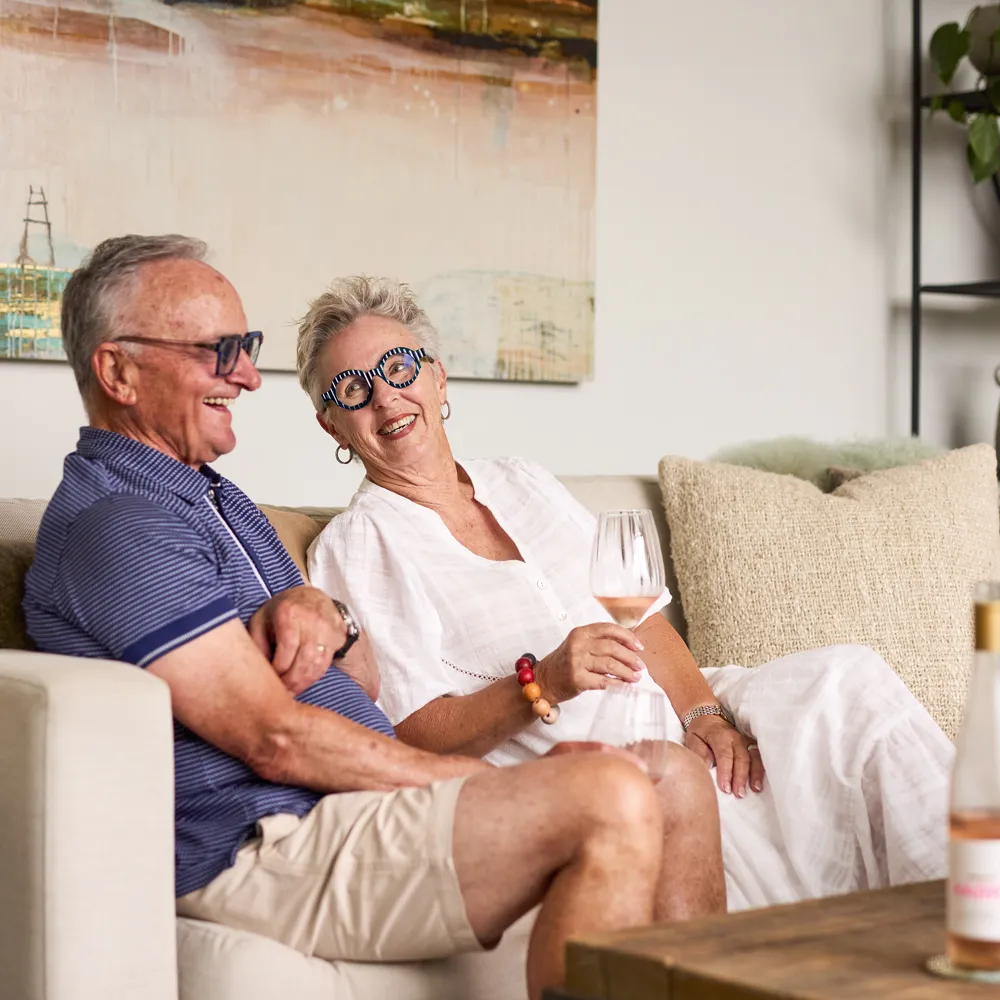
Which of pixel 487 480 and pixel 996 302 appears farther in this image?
pixel 996 302

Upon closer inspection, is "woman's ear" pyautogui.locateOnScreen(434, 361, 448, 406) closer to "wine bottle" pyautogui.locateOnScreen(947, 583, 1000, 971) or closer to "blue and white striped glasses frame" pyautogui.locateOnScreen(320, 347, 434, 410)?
"blue and white striped glasses frame" pyautogui.locateOnScreen(320, 347, 434, 410)

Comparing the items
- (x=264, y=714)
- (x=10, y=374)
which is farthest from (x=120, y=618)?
(x=10, y=374)

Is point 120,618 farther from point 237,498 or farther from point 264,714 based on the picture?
point 237,498

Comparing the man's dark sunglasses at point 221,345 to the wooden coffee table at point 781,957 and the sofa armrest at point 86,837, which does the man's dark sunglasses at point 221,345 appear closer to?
the sofa armrest at point 86,837

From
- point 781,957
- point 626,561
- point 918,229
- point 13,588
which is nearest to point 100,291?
point 13,588

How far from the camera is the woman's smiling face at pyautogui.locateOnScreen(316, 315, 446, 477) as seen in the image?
2.25 meters

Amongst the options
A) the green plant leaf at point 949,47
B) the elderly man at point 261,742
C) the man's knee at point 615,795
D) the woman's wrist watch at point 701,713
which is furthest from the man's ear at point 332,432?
the green plant leaf at point 949,47

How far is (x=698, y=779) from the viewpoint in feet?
5.86

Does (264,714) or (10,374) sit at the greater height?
(10,374)

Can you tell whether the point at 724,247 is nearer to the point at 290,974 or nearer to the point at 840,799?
the point at 840,799

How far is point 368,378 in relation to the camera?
2.26 meters

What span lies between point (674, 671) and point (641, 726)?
688mm

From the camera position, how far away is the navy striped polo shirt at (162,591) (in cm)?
159

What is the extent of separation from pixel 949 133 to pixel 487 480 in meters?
2.77
